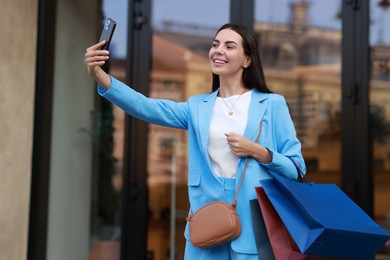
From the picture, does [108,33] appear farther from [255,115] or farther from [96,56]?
[255,115]

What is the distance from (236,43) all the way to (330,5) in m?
3.15

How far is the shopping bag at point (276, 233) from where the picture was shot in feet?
6.91

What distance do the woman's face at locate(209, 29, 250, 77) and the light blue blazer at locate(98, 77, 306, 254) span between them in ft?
0.37

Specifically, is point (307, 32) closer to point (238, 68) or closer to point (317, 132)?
point (317, 132)

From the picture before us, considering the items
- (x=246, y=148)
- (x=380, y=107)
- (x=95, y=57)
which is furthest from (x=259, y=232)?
(x=380, y=107)

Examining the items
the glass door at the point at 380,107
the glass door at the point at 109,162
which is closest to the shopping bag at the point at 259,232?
the glass door at the point at 380,107

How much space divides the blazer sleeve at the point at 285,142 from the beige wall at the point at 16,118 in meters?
2.17

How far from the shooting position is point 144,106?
7.85ft

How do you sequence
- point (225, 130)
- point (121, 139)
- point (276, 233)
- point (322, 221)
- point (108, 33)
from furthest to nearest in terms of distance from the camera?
point (121, 139) → point (225, 130) → point (108, 33) → point (276, 233) → point (322, 221)

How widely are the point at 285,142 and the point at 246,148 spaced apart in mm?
207

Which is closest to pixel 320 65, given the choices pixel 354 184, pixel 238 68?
pixel 354 184

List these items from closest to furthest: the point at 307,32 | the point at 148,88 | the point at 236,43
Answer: the point at 236,43, the point at 148,88, the point at 307,32

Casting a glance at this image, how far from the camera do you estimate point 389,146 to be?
4785 mm

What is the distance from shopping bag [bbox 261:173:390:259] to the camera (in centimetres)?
198
